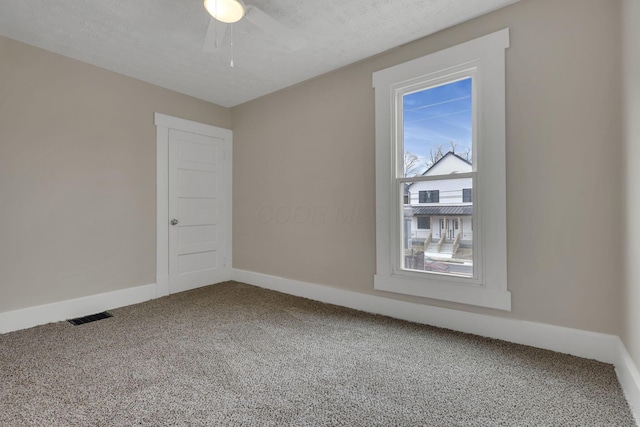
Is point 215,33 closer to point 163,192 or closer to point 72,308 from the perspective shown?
point 163,192

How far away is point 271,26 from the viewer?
2.04 metres

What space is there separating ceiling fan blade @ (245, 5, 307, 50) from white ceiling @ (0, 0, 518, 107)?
234 mm

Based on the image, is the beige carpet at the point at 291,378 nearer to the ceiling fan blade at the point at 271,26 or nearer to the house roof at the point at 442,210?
the house roof at the point at 442,210

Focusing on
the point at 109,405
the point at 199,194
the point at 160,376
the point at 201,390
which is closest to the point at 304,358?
the point at 201,390

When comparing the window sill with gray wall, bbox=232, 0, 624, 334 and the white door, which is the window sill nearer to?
gray wall, bbox=232, 0, 624, 334

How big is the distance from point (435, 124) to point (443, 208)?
2.48 ft

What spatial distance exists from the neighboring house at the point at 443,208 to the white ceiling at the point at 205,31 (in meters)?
1.16

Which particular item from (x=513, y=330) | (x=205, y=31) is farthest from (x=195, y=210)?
(x=513, y=330)

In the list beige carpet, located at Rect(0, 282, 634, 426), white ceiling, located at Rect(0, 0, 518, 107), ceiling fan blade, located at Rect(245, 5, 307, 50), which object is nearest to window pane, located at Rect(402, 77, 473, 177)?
white ceiling, located at Rect(0, 0, 518, 107)

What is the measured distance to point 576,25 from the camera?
2010mm

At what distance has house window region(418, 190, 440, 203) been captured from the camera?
8.67ft

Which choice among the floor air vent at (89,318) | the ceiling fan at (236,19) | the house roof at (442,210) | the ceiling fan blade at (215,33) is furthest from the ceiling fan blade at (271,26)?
the floor air vent at (89,318)

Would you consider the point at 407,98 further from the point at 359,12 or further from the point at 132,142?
the point at 132,142

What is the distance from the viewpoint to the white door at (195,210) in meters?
3.75
